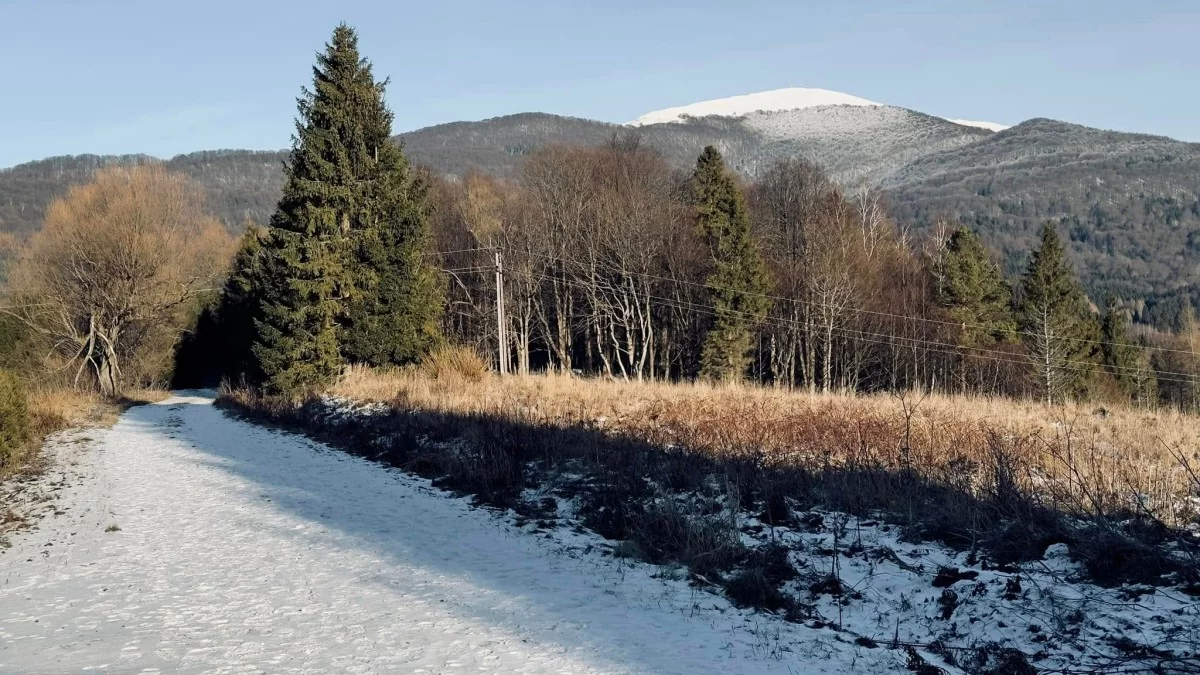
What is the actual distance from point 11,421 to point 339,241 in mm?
15677

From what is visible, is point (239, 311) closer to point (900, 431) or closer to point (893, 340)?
point (893, 340)

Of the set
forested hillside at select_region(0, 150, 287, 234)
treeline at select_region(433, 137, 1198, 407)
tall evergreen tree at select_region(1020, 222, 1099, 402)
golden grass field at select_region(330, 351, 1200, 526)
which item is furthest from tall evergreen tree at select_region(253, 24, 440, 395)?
tall evergreen tree at select_region(1020, 222, 1099, 402)

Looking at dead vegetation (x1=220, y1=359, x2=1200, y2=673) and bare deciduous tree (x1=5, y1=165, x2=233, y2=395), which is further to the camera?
bare deciduous tree (x1=5, y1=165, x2=233, y2=395)

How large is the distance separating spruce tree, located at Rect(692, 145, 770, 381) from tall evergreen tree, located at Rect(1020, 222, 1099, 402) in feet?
53.1

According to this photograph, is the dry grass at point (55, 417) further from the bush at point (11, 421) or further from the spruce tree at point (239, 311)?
the spruce tree at point (239, 311)

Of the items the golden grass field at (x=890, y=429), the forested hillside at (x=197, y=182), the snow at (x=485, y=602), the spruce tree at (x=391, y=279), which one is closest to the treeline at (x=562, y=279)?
the spruce tree at (x=391, y=279)

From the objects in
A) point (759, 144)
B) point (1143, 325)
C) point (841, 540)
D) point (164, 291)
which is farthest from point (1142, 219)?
point (841, 540)

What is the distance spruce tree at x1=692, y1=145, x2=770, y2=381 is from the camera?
44.8 m

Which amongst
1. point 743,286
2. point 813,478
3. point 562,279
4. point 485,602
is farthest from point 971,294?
point 485,602

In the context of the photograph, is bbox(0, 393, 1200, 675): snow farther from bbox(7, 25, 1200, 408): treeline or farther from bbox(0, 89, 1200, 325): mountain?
bbox(0, 89, 1200, 325): mountain

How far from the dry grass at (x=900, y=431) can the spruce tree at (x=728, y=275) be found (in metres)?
23.7

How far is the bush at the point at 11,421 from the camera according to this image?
1383cm

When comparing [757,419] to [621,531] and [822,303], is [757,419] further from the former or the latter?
[822,303]

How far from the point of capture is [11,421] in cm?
1462
